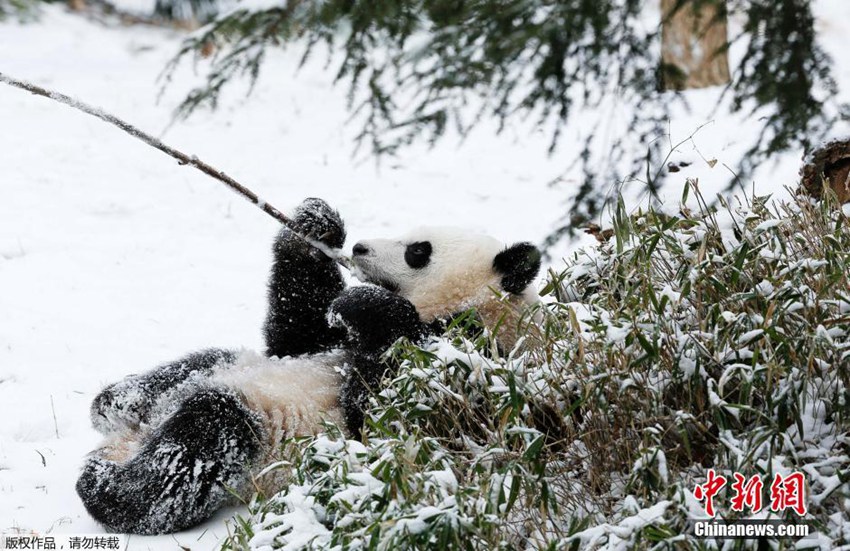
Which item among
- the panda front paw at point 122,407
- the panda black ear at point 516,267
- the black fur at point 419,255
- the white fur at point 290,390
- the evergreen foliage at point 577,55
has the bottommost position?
the panda front paw at point 122,407

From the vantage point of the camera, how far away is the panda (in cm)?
345

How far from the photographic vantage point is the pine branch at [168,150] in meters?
3.47

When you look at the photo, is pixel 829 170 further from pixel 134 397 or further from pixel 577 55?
pixel 134 397

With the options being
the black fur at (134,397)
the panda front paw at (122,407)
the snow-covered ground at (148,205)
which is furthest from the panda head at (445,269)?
the panda front paw at (122,407)

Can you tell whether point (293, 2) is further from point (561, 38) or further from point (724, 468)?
point (724, 468)

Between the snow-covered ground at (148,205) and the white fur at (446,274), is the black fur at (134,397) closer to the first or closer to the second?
the snow-covered ground at (148,205)

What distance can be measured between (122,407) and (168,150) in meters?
1.27

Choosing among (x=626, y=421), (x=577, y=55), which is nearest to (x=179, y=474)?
(x=626, y=421)

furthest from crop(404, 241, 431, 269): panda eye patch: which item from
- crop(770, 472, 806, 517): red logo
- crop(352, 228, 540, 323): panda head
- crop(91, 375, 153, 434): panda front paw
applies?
crop(770, 472, 806, 517): red logo

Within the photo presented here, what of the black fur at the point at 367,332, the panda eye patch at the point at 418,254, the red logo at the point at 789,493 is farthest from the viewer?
the panda eye patch at the point at 418,254

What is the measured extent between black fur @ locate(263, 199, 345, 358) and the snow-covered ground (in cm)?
54

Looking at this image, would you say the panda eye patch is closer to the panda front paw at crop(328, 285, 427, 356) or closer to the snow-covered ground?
the panda front paw at crop(328, 285, 427, 356)

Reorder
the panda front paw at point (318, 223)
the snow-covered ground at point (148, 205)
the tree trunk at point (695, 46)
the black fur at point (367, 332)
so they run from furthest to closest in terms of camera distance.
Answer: the tree trunk at point (695, 46) → the snow-covered ground at point (148, 205) → the panda front paw at point (318, 223) → the black fur at point (367, 332)

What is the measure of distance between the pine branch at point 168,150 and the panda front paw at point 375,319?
55 centimetres
